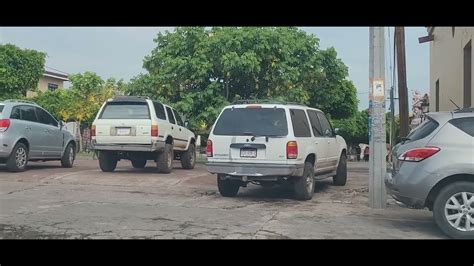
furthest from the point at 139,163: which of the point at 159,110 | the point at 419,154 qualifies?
the point at 419,154

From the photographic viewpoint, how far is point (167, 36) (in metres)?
20.3

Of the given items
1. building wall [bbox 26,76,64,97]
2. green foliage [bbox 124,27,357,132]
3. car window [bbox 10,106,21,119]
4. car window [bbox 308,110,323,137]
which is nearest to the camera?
car window [bbox 308,110,323,137]

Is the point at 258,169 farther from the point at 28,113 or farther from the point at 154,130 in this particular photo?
the point at 28,113

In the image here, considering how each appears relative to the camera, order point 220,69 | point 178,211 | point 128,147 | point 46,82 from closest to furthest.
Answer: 1. point 178,211
2. point 128,147
3. point 220,69
4. point 46,82

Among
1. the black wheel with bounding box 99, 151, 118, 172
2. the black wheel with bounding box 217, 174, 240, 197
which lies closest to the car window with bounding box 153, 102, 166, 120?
the black wheel with bounding box 99, 151, 118, 172

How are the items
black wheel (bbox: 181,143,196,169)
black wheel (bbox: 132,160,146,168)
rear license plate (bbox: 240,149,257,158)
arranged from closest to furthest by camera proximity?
1. rear license plate (bbox: 240,149,257,158)
2. black wheel (bbox: 132,160,146,168)
3. black wheel (bbox: 181,143,196,169)

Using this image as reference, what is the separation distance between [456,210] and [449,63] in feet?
39.4

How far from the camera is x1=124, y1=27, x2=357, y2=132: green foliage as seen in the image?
18.4m

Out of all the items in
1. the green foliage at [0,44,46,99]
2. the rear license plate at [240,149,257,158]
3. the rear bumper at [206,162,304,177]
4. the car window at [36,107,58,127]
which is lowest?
the rear bumper at [206,162,304,177]

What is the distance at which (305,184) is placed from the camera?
9.95 meters

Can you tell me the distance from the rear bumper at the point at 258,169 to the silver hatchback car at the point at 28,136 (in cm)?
535

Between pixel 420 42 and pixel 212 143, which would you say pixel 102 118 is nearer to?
pixel 212 143

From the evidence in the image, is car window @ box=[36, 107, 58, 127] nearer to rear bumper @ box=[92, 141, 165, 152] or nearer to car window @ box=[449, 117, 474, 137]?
rear bumper @ box=[92, 141, 165, 152]
